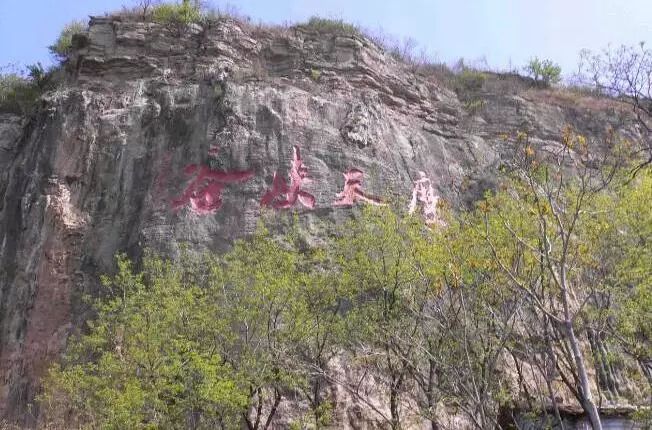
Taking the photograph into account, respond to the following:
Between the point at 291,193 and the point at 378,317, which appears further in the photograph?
the point at 291,193

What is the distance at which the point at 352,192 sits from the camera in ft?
42.2

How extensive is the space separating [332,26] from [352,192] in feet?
17.3

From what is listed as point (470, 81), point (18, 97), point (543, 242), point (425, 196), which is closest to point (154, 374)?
point (543, 242)

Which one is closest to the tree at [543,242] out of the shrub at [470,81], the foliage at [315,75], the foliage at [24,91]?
the foliage at [315,75]

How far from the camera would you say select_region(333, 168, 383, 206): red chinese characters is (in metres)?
12.7

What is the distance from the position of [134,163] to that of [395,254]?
6.37 metres

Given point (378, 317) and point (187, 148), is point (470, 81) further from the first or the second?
point (378, 317)

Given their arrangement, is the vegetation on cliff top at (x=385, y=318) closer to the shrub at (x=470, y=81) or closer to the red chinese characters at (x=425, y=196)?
the red chinese characters at (x=425, y=196)

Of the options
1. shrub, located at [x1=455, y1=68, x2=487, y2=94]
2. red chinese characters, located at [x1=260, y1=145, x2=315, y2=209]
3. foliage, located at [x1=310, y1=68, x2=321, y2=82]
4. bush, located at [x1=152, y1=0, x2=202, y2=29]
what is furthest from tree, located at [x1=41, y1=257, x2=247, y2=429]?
shrub, located at [x1=455, y1=68, x2=487, y2=94]

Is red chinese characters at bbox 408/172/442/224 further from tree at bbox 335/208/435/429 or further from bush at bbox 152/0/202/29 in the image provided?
bush at bbox 152/0/202/29

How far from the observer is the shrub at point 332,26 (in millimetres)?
16516

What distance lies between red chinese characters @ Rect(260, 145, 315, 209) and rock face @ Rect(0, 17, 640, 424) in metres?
0.05

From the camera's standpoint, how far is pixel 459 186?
14.1 m

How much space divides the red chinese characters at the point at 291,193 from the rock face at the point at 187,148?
0.05 metres
